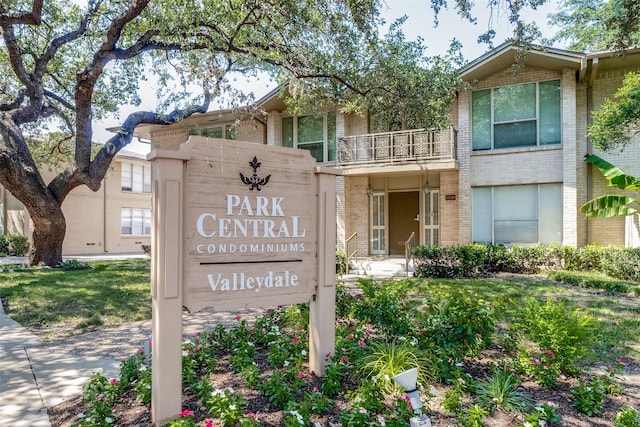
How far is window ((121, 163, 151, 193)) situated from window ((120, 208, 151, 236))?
1.50 metres

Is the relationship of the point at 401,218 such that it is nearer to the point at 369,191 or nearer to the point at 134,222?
the point at 369,191

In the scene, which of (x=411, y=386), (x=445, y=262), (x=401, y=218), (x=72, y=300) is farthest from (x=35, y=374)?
(x=401, y=218)

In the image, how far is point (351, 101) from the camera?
11.6 metres

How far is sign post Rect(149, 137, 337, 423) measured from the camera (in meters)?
3.14

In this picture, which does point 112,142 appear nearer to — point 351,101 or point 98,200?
point 351,101

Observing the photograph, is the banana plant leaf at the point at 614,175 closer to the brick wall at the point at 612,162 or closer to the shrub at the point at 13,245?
the brick wall at the point at 612,162

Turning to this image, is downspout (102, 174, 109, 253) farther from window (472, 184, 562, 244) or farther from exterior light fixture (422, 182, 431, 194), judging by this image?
window (472, 184, 562, 244)

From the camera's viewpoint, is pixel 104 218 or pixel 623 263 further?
pixel 104 218

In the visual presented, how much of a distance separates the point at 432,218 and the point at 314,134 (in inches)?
236

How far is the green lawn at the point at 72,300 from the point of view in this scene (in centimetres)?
681

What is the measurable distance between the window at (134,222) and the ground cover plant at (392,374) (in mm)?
26079

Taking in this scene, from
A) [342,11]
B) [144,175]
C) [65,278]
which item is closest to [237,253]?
[342,11]

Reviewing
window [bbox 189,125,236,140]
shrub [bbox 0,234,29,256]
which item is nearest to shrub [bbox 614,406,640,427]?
window [bbox 189,125,236,140]

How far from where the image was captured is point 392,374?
354cm
